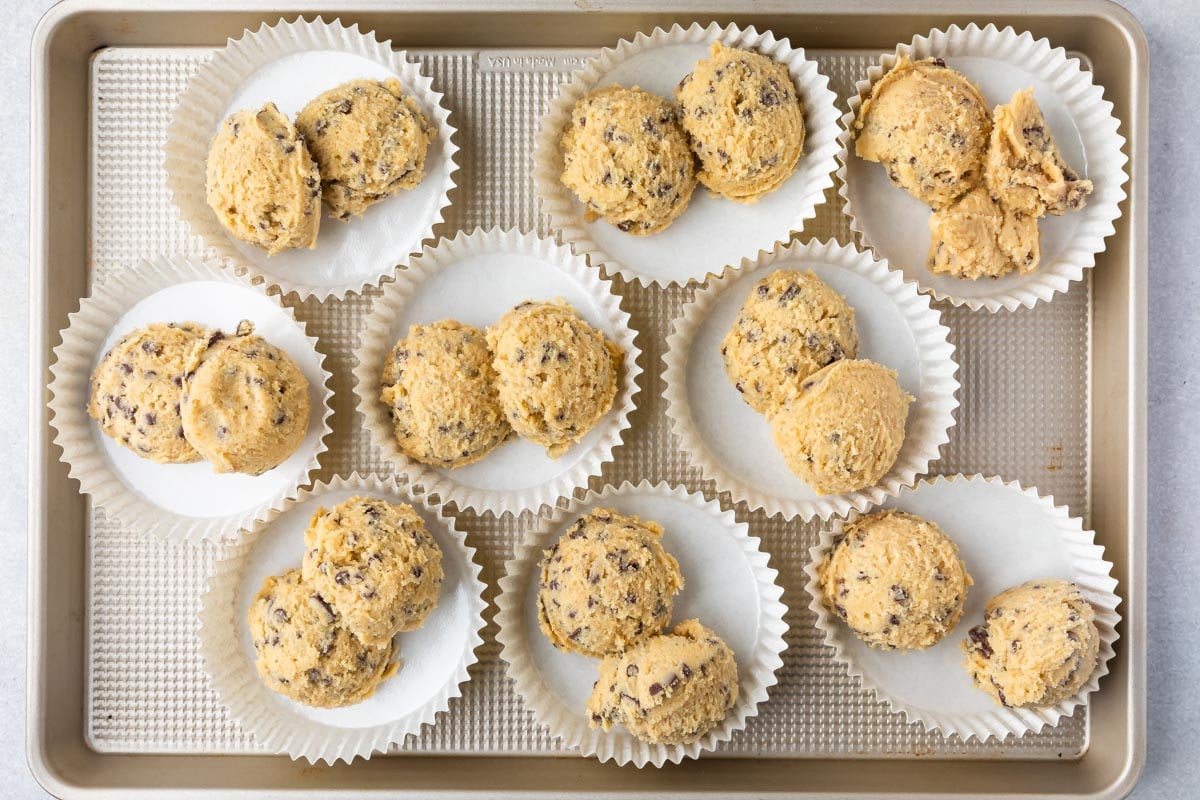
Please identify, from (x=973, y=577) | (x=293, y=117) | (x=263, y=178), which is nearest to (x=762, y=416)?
(x=973, y=577)

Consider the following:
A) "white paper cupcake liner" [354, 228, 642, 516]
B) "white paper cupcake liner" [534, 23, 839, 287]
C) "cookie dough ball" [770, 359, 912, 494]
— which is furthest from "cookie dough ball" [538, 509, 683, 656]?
"white paper cupcake liner" [534, 23, 839, 287]

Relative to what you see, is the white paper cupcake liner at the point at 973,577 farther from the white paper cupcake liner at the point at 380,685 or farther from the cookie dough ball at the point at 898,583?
the white paper cupcake liner at the point at 380,685

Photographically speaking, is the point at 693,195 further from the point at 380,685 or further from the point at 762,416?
the point at 380,685

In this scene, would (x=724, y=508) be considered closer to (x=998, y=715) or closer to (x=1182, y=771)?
(x=998, y=715)

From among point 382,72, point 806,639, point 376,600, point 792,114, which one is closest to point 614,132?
point 792,114

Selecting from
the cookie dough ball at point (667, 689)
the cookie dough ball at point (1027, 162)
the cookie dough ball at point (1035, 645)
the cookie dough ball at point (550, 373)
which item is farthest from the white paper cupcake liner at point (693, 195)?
the cookie dough ball at point (1035, 645)
